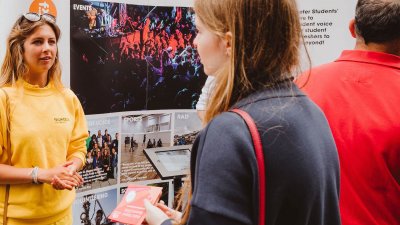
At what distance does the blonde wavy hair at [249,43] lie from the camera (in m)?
0.92

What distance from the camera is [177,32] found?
11.3 ft

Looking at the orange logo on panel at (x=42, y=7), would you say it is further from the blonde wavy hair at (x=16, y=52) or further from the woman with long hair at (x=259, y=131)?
the woman with long hair at (x=259, y=131)

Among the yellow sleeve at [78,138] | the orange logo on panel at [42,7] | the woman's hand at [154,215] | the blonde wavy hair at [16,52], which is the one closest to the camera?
the woman's hand at [154,215]

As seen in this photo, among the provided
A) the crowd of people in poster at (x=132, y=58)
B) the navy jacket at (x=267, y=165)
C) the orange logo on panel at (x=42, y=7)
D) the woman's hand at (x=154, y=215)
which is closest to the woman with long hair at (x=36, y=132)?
the orange logo on panel at (x=42, y=7)

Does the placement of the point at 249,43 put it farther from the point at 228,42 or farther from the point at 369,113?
the point at 369,113

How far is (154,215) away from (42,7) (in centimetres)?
192

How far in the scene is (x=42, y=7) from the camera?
262cm

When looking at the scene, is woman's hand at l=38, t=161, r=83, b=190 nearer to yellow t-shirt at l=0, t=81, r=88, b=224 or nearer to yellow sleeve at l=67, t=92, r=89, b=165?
yellow t-shirt at l=0, t=81, r=88, b=224

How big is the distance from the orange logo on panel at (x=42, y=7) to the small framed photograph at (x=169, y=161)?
990 mm

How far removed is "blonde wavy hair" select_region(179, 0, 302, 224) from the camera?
0.92 m

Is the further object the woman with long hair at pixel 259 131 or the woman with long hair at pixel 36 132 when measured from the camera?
the woman with long hair at pixel 36 132

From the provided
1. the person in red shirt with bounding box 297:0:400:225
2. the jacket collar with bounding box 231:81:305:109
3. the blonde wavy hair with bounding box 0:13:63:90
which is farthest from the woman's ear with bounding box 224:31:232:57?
the blonde wavy hair with bounding box 0:13:63:90

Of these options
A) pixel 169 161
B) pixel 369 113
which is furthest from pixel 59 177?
pixel 369 113

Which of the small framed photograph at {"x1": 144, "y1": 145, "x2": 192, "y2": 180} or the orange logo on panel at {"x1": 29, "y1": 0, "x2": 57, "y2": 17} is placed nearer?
the orange logo on panel at {"x1": 29, "y1": 0, "x2": 57, "y2": 17}
